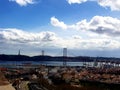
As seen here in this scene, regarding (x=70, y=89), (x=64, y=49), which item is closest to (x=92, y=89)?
(x=70, y=89)

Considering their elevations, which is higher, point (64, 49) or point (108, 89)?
point (64, 49)

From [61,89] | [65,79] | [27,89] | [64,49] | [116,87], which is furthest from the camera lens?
[64,49]

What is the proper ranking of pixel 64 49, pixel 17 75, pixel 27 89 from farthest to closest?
pixel 64 49 < pixel 17 75 < pixel 27 89

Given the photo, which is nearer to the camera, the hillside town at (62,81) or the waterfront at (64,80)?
the hillside town at (62,81)

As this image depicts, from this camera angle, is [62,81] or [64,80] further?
[64,80]

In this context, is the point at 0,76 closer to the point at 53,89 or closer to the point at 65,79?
the point at 53,89

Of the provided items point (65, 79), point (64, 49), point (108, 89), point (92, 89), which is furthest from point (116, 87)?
point (64, 49)

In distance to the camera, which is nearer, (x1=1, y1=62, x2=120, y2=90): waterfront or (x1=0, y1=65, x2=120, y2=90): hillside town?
(x1=0, y1=65, x2=120, y2=90): hillside town

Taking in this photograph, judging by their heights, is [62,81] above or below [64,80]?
below

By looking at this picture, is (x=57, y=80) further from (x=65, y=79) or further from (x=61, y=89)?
(x=61, y=89)

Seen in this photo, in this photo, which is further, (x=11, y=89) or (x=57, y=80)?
(x=57, y=80)
